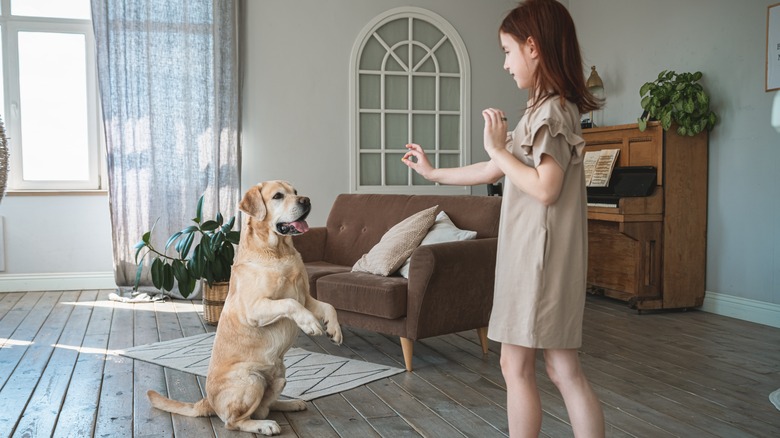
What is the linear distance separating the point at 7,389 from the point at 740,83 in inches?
180

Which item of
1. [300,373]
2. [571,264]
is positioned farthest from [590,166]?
[571,264]

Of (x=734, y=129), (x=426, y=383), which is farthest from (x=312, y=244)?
(x=734, y=129)

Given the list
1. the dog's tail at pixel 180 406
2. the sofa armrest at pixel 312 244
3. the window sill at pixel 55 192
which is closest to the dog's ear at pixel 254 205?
the dog's tail at pixel 180 406

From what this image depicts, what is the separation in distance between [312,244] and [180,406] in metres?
1.91

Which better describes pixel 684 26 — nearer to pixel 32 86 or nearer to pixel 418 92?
pixel 418 92

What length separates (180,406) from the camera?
264cm

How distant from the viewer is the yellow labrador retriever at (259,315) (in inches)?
97.3

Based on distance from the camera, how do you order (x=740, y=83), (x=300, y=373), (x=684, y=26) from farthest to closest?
(x=684, y=26) < (x=740, y=83) < (x=300, y=373)

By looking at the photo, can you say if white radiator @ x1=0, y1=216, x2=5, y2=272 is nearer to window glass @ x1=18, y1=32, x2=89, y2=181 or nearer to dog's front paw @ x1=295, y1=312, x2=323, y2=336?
window glass @ x1=18, y1=32, x2=89, y2=181

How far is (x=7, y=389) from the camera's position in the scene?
3041mm

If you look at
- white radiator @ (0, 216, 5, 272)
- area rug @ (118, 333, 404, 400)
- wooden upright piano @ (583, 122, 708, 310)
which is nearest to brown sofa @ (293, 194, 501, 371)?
area rug @ (118, 333, 404, 400)

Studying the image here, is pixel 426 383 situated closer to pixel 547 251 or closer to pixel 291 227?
pixel 291 227

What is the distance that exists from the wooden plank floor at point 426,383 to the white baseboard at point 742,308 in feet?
0.31

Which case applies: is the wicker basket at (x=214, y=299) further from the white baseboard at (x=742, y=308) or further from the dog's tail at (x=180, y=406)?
the white baseboard at (x=742, y=308)
